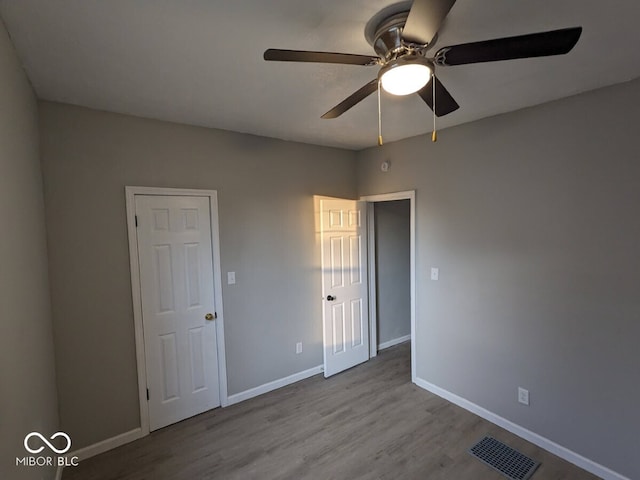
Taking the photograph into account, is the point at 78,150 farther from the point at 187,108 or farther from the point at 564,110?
the point at 564,110

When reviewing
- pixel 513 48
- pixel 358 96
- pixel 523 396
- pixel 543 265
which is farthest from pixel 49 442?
pixel 543 265

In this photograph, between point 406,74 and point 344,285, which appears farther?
point 344,285

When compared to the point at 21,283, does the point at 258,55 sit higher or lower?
higher

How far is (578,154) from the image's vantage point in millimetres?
2244

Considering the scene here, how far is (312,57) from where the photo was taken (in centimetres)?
129

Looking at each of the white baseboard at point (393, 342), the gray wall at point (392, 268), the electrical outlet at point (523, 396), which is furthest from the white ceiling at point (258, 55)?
the white baseboard at point (393, 342)

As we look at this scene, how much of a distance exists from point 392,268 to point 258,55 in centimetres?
337

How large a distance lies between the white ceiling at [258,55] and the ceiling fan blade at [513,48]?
0.22 m

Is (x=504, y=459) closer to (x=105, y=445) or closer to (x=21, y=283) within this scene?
(x=105, y=445)

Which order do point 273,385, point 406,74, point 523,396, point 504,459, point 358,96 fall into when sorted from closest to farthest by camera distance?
1. point 406,74
2. point 358,96
3. point 504,459
4. point 523,396
5. point 273,385

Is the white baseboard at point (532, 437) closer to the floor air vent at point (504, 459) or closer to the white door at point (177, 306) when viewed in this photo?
the floor air vent at point (504, 459)

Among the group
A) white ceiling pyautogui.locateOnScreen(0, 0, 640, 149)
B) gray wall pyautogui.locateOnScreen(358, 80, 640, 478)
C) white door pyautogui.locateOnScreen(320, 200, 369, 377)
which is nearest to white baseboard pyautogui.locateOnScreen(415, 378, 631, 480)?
gray wall pyautogui.locateOnScreen(358, 80, 640, 478)

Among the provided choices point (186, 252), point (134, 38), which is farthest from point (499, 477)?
point (134, 38)

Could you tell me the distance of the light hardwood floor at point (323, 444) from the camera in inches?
88.8
